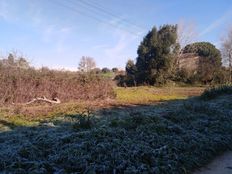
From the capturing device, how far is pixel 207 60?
107 feet

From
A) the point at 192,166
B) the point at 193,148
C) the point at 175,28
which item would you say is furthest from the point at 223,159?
the point at 175,28

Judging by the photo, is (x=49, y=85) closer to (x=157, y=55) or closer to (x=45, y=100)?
(x=45, y=100)

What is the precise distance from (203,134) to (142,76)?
79.1 feet

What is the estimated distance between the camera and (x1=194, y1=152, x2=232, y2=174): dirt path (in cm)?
394

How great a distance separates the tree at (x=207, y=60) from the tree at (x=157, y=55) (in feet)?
11.1

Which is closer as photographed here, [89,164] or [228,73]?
[89,164]

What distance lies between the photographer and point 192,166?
4.03m

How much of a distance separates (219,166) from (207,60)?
98.5 ft

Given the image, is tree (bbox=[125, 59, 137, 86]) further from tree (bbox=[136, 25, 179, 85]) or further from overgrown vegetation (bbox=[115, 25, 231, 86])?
tree (bbox=[136, 25, 179, 85])

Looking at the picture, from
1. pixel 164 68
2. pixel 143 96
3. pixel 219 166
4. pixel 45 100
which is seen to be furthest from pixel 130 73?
pixel 219 166

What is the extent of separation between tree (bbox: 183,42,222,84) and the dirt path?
26.3 metres

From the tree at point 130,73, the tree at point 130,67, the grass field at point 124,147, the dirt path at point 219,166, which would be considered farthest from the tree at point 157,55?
the dirt path at point 219,166

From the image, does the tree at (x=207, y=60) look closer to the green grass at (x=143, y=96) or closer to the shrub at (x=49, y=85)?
the green grass at (x=143, y=96)

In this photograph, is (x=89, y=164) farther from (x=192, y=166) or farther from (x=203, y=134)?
(x=203, y=134)
